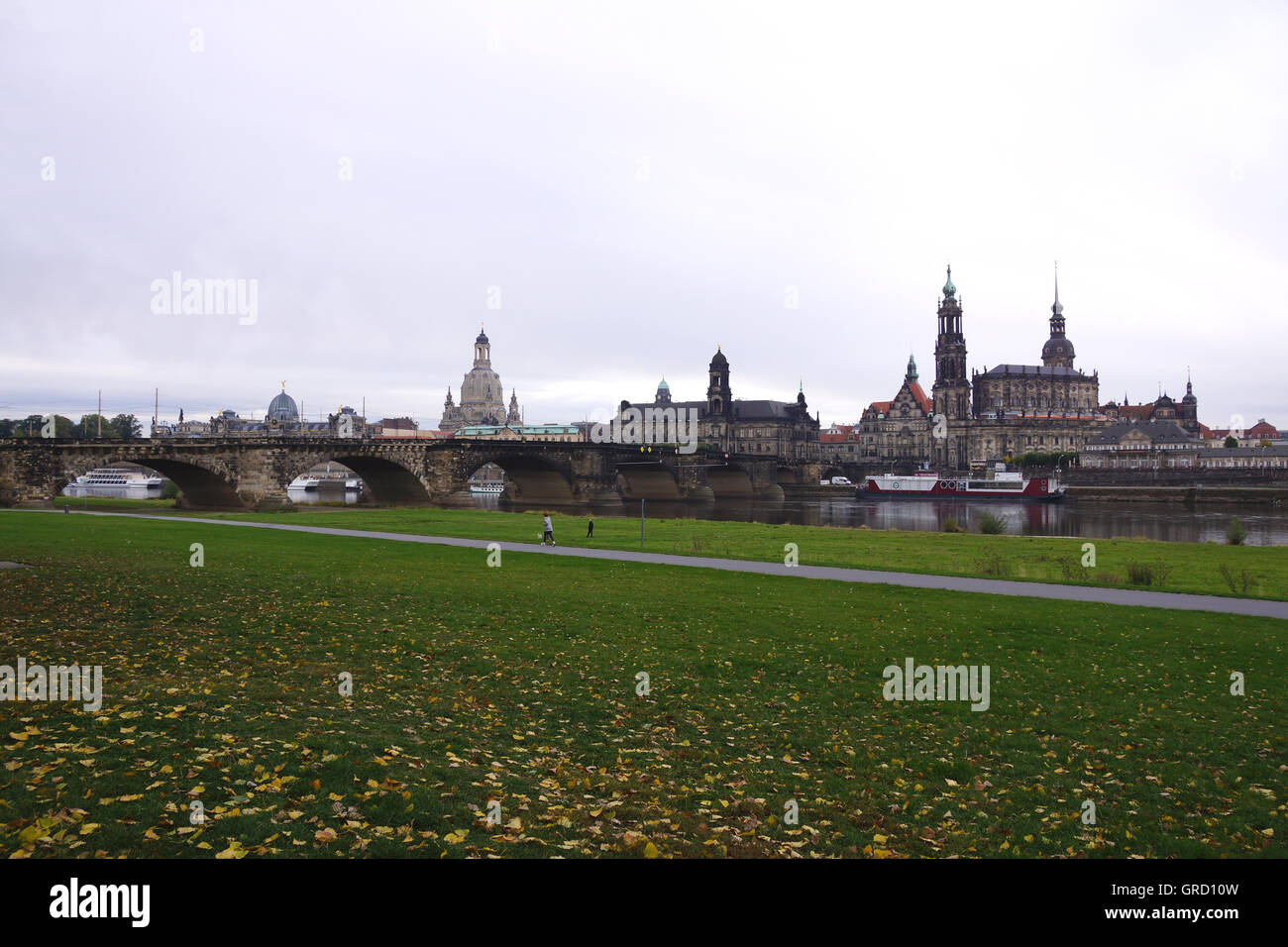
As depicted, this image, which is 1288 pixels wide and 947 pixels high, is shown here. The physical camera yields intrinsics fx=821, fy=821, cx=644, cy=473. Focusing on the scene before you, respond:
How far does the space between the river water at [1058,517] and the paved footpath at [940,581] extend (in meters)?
28.5

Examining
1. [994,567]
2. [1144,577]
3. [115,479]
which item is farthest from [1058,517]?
[115,479]

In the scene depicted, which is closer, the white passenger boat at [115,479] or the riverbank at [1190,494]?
the riverbank at [1190,494]

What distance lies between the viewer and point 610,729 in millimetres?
9906

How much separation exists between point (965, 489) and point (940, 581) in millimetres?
102660

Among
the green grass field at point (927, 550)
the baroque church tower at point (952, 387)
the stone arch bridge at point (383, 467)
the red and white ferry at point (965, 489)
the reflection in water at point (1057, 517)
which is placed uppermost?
the baroque church tower at point (952, 387)

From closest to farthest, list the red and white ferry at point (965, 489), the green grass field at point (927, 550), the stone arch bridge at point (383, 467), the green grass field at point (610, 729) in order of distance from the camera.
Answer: the green grass field at point (610, 729), the green grass field at point (927, 550), the stone arch bridge at point (383, 467), the red and white ferry at point (965, 489)

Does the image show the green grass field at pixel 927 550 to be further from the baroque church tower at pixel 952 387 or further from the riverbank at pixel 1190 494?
the baroque church tower at pixel 952 387

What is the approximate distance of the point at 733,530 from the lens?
145 feet

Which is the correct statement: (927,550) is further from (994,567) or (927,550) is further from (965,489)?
(965,489)

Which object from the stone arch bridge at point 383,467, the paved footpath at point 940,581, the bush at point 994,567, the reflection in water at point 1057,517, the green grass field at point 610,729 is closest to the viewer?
the green grass field at point 610,729

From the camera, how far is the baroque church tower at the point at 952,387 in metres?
195

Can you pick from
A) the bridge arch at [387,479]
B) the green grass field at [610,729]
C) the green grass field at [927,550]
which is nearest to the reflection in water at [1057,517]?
the bridge arch at [387,479]

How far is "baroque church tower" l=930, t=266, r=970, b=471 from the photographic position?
641ft
